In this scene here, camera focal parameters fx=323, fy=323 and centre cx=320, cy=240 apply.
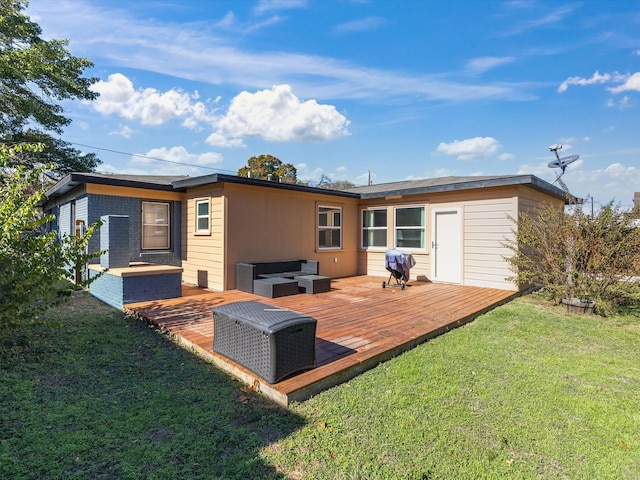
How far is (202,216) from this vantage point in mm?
8008

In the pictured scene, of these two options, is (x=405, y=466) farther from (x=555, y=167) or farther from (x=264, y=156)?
(x=264, y=156)

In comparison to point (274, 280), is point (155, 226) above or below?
above

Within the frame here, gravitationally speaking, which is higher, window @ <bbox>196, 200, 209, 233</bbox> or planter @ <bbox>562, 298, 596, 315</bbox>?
window @ <bbox>196, 200, 209, 233</bbox>

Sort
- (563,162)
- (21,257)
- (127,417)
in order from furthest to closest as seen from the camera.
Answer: (563,162) < (21,257) < (127,417)

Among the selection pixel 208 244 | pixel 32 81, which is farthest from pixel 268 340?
pixel 32 81

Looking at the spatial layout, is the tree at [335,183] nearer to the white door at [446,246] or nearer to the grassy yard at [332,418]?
the white door at [446,246]

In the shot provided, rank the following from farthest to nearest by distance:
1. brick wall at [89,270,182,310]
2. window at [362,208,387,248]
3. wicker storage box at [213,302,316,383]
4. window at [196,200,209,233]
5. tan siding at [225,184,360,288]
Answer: window at [362,208,387,248] → window at [196,200,209,233] → tan siding at [225,184,360,288] → brick wall at [89,270,182,310] → wicker storage box at [213,302,316,383]

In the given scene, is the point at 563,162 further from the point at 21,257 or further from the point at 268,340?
the point at 21,257

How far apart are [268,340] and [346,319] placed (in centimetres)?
230

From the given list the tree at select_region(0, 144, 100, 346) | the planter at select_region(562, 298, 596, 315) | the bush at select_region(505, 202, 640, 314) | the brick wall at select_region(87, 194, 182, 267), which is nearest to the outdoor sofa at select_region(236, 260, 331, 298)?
the brick wall at select_region(87, 194, 182, 267)

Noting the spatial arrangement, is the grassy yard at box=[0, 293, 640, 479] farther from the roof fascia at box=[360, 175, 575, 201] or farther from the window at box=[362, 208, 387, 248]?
the window at box=[362, 208, 387, 248]

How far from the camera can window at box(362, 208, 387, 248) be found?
394 inches

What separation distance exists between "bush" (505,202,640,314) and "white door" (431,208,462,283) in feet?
5.02

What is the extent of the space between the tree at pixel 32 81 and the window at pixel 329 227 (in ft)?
33.8
